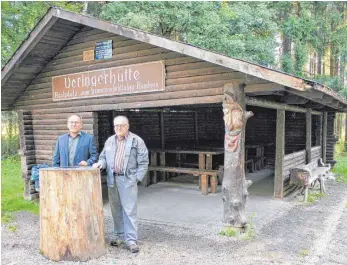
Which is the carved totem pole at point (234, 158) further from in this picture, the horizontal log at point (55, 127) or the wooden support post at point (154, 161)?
the wooden support post at point (154, 161)

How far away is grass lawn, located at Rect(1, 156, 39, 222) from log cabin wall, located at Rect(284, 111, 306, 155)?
8.72 m

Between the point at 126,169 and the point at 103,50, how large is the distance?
122 inches

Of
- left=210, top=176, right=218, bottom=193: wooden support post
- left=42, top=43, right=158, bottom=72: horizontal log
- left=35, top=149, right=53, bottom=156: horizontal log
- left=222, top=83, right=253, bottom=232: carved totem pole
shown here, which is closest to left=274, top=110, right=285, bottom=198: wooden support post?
left=210, top=176, right=218, bottom=193: wooden support post

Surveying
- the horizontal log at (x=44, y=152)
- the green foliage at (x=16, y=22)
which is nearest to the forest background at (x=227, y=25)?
the green foliage at (x=16, y=22)

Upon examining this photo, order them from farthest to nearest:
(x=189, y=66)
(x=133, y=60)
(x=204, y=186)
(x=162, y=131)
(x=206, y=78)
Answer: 1. (x=162, y=131)
2. (x=204, y=186)
3. (x=133, y=60)
4. (x=189, y=66)
5. (x=206, y=78)

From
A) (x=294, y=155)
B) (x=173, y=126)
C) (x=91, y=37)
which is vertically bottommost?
(x=294, y=155)

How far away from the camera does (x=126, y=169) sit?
463 centimetres

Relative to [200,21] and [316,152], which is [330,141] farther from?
[200,21]

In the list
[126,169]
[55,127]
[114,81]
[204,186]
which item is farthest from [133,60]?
[204,186]

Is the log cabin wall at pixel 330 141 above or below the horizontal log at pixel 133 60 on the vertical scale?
below

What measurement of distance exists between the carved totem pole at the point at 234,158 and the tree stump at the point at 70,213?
7.00ft

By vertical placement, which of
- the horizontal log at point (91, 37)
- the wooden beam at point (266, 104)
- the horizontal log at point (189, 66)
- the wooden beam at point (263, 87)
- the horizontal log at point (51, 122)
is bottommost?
the horizontal log at point (51, 122)

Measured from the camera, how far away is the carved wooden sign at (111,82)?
6.15 metres

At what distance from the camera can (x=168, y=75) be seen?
19.8 feet
